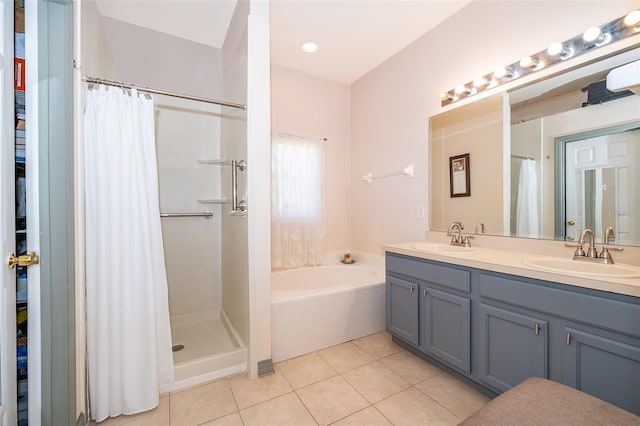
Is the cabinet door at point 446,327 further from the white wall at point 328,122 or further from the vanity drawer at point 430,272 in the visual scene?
the white wall at point 328,122

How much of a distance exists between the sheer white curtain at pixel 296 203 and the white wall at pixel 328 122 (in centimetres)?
20

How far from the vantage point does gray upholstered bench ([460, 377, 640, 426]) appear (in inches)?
30.3

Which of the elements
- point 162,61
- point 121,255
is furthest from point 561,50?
point 162,61

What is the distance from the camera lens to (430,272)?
1896 millimetres

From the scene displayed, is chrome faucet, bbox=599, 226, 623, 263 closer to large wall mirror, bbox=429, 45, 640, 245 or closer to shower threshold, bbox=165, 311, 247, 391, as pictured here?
large wall mirror, bbox=429, 45, 640, 245

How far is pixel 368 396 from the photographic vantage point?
66.6 inches

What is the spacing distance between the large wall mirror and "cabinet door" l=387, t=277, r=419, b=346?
67 centimetres

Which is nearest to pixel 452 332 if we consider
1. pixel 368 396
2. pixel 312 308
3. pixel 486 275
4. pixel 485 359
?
pixel 485 359

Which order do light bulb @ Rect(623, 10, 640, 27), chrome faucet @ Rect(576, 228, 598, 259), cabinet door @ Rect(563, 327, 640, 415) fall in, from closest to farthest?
1. cabinet door @ Rect(563, 327, 640, 415)
2. light bulb @ Rect(623, 10, 640, 27)
3. chrome faucet @ Rect(576, 228, 598, 259)

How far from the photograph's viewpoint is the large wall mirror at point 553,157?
149 cm

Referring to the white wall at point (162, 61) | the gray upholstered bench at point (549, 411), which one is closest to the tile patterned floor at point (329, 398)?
the gray upholstered bench at point (549, 411)

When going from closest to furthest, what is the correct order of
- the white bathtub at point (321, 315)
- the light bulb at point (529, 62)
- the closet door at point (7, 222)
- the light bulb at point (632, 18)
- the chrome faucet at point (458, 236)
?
the closet door at point (7, 222) < the light bulb at point (632, 18) < the light bulb at point (529, 62) < the white bathtub at point (321, 315) < the chrome faucet at point (458, 236)

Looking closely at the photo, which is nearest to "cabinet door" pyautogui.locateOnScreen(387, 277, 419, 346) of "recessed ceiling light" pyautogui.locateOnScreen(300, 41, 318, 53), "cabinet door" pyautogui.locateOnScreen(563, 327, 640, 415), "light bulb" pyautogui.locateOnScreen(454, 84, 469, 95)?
"cabinet door" pyautogui.locateOnScreen(563, 327, 640, 415)

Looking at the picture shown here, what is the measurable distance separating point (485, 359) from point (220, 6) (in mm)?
3090
